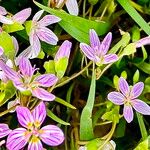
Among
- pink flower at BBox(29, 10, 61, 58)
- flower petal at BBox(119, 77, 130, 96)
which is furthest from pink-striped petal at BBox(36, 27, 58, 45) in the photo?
flower petal at BBox(119, 77, 130, 96)

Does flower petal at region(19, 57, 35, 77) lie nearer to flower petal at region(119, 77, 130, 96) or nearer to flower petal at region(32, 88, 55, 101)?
flower petal at region(32, 88, 55, 101)

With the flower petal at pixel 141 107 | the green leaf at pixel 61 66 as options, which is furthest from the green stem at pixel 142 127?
the green leaf at pixel 61 66

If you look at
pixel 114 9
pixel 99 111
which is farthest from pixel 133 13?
Result: pixel 99 111

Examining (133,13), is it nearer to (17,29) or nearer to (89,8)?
(89,8)

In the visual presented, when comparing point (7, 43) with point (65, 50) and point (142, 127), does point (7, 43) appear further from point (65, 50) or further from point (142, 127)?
point (142, 127)

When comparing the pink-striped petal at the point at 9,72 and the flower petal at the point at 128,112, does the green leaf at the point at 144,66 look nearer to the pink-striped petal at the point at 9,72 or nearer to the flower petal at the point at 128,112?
the flower petal at the point at 128,112

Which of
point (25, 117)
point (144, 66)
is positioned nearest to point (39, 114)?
point (25, 117)
